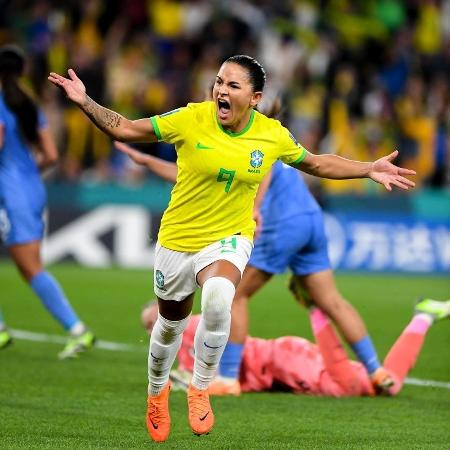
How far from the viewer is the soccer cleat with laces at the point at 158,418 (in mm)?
6502

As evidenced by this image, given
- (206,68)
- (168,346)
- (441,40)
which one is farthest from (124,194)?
(168,346)

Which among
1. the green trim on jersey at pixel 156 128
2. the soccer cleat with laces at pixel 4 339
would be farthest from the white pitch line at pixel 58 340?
the green trim on jersey at pixel 156 128

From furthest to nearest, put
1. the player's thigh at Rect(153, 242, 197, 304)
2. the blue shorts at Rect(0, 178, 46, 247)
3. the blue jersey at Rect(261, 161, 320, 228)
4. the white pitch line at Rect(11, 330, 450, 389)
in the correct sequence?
the white pitch line at Rect(11, 330, 450, 389) → the blue shorts at Rect(0, 178, 46, 247) → the blue jersey at Rect(261, 161, 320, 228) → the player's thigh at Rect(153, 242, 197, 304)

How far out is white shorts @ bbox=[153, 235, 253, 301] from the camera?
258 inches

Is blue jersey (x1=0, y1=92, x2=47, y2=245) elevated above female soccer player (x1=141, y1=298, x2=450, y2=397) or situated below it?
above

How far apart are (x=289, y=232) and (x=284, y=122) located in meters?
2.68

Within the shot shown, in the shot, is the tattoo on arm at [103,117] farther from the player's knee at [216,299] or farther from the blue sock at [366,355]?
the blue sock at [366,355]

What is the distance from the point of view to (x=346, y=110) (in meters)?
20.4

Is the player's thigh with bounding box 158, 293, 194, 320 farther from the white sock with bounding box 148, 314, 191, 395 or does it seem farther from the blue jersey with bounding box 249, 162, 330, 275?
the blue jersey with bounding box 249, 162, 330, 275

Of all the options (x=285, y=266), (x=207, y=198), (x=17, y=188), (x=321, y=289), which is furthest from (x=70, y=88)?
(x=17, y=188)

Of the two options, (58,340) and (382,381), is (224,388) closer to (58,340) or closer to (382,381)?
(382,381)

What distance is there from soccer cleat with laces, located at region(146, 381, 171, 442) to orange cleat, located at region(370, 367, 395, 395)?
2123 mm

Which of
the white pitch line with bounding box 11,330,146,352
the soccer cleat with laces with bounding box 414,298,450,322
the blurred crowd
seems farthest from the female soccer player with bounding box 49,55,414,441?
the blurred crowd

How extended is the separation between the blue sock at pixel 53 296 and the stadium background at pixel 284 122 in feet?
1.19
